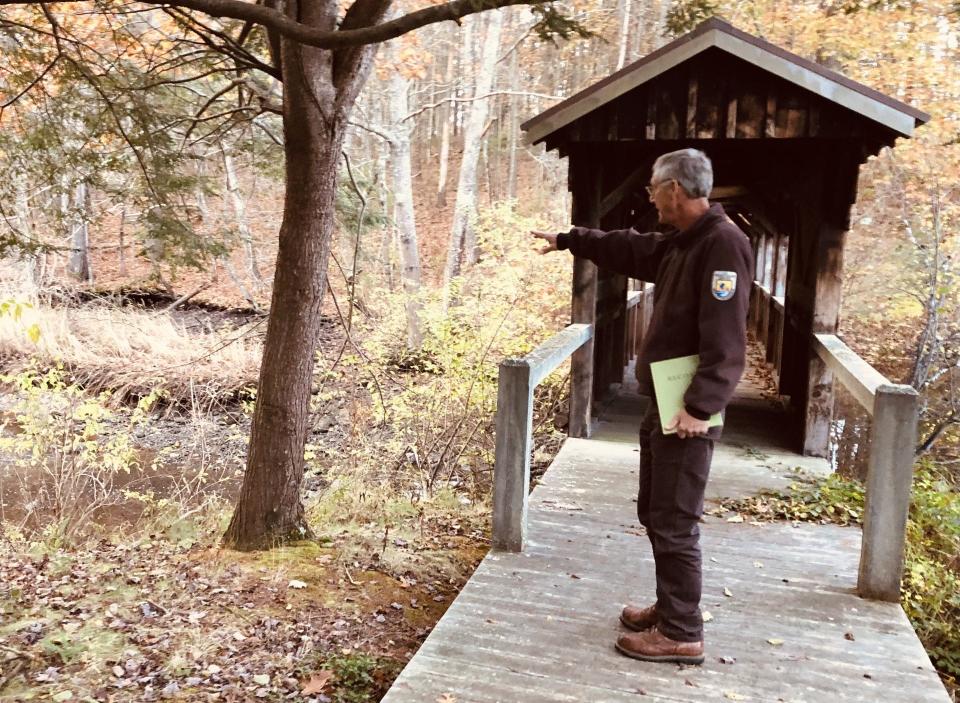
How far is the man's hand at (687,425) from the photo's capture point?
331 cm

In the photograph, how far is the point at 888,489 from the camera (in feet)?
13.5

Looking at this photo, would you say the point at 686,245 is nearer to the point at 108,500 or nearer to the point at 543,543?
the point at 543,543

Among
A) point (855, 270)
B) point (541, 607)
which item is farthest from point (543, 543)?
point (855, 270)

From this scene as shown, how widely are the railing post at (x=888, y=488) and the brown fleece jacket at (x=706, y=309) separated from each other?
1260 millimetres

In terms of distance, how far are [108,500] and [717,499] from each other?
767 centimetres

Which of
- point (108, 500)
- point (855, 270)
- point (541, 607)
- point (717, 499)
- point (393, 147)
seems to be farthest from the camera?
point (855, 270)

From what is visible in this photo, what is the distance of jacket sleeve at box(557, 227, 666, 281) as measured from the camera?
3939mm

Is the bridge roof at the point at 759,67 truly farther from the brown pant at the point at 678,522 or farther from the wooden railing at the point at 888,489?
the brown pant at the point at 678,522

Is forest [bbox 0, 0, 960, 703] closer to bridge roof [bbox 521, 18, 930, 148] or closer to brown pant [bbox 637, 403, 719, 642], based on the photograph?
bridge roof [bbox 521, 18, 930, 148]

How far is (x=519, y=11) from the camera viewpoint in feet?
82.9

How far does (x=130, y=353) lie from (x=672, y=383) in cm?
1436

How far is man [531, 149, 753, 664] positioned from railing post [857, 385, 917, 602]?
3.97 feet

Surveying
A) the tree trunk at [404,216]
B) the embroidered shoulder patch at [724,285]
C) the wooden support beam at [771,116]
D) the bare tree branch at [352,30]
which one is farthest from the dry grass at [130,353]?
the embroidered shoulder patch at [724,285]

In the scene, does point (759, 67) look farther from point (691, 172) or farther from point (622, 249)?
point (691, 172)
